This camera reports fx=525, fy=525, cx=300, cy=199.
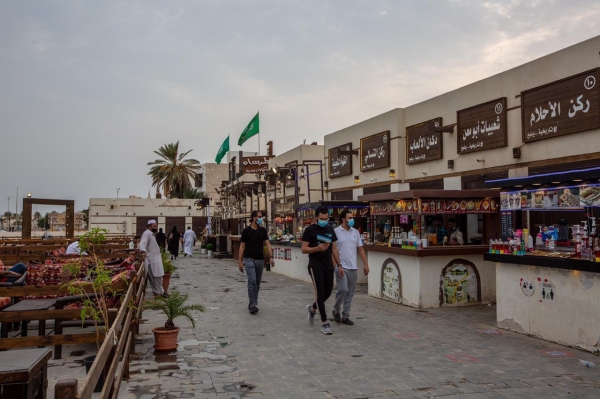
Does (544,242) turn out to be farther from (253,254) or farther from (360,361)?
(253,254)

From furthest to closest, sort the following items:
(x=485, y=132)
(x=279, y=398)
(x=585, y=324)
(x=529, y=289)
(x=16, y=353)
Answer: (x=485, y=132), (x=529, y=289), (x=585, y=324), (x=279, y=398), (x=16, y=353)

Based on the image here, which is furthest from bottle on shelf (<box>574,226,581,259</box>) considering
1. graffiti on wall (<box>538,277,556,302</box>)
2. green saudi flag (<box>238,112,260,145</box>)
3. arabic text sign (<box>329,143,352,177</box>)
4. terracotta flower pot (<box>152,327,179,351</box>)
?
green saudi flag (<box>238,112,260,145</box>)

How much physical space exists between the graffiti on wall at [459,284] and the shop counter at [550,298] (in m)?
2.35

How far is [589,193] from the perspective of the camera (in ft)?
25.7

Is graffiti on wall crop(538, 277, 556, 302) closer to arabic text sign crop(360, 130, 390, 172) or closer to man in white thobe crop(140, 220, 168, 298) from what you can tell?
man in white thobe crop(140, 220, 168, 298)

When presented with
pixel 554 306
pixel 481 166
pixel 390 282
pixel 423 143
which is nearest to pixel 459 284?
pixel 390 282

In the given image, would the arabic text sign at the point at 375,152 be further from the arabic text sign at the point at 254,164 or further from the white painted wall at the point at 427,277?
the arabic text sign at the point at 254,164

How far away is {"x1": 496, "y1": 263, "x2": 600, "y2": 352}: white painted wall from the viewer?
742 centimetres

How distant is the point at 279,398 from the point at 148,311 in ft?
22.3

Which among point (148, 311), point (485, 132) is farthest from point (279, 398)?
point (485, 132)

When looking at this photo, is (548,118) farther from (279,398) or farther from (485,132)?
(279,398)

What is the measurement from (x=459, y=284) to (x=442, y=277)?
0.47 metres

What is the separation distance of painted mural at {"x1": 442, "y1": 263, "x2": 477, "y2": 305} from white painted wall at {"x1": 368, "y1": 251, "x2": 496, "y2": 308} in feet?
0.59

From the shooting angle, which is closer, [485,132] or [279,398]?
[279,398]
